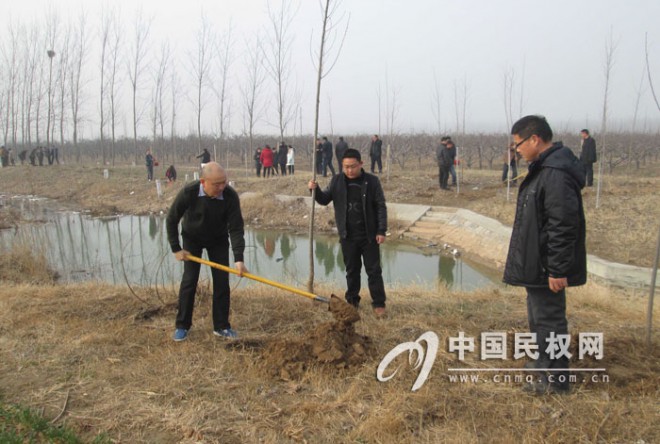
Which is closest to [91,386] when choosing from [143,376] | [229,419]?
[143,376]

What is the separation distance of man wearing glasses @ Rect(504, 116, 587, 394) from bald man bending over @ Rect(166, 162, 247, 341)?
2.12 m

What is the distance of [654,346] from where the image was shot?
12.0 feet

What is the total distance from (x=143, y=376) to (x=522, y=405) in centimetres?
247

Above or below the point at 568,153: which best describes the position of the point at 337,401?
below

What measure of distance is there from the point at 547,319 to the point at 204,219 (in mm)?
2578

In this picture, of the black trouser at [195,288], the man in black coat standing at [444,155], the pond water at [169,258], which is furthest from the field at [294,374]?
the man in black coat standing at [444,155]

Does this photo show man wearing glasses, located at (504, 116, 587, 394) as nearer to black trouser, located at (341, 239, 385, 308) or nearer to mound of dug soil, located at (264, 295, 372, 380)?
mound of dug soil, located at (264, 295, 372, 380)

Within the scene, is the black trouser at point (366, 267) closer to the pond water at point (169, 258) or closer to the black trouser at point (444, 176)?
the pond water at point (169, 258)

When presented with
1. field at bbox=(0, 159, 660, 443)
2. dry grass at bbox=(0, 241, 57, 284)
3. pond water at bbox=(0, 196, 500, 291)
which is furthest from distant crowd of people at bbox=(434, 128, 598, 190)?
dry grass at bbox=(0, 241, 57, 284)

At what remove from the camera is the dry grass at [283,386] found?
261 centimetres

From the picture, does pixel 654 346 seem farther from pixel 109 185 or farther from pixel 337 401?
pixel 109 185

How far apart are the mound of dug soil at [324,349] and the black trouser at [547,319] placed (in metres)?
1.21

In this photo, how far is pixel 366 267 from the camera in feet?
14.7

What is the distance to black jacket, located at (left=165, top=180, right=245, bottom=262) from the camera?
3785 millimetres
